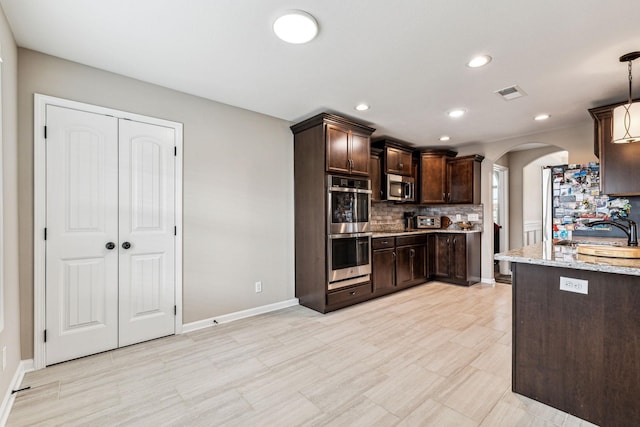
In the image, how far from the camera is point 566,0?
1.67m

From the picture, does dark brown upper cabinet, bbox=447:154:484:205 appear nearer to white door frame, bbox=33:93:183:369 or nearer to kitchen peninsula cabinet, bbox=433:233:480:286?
kitchen peninsula cabinet, bbox=433:233:480:286

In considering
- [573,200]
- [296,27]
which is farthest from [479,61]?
[573,200]

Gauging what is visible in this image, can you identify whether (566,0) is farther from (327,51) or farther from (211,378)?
(211,378)

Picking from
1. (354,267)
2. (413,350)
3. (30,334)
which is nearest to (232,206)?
(354,267)

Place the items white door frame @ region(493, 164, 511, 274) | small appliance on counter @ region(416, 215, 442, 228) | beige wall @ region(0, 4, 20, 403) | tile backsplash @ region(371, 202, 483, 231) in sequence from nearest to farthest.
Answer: beige wall @ region(0, 4, 20, 403)
tile backsplash @ region(371, 202, 483, 231)
small appliance on counter @ region(416, 215, 442, 228)
white door frame @ region(493, 164, 511, 274)

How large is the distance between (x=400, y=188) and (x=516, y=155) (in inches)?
117

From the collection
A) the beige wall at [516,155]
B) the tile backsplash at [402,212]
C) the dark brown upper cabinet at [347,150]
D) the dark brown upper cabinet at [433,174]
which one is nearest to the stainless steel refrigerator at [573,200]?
the beige wall at [516,155]

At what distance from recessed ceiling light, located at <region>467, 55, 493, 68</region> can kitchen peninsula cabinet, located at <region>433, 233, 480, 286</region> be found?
307 cm

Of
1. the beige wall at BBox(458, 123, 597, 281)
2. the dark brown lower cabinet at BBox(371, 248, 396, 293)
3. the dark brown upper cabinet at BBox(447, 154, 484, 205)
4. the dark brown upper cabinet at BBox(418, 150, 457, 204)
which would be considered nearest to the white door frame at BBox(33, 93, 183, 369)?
the dark brown lower cabinet at BBox(371, 248, 396, 293)

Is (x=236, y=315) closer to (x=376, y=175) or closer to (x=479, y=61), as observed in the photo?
(x=376, y=175)

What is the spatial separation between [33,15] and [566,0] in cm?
332

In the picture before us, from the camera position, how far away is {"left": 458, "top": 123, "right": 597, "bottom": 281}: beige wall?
3916 mm

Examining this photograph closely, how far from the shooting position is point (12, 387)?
195 cm

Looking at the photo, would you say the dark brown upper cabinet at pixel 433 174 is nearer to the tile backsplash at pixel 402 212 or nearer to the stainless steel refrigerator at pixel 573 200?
the tile backsplash at pixel 402 212
